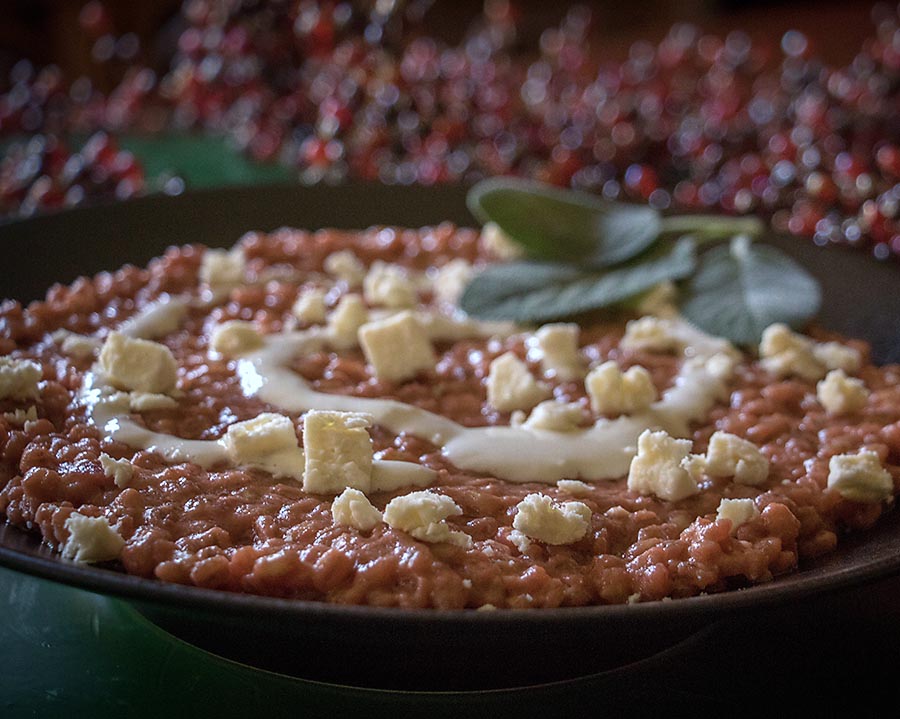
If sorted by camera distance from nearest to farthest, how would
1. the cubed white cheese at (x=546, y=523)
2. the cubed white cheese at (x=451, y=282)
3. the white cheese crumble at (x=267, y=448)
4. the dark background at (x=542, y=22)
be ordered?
the cubed white cheese at (x=546, y=523) < the white cheese crumble at (x=267, y=448) < the cubed white cheese at (x=451, y=282) < the dark background at (x=542, y=22)

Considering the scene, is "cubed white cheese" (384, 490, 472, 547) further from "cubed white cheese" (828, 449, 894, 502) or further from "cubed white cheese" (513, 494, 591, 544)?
"cubed white cheese" (828, 449, 894, 502)

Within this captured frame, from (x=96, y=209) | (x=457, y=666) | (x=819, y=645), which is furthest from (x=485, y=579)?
(x=96, y=209)

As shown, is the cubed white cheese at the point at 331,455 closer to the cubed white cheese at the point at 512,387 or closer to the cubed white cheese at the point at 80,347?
the cubed white cheese at the point at 512,387

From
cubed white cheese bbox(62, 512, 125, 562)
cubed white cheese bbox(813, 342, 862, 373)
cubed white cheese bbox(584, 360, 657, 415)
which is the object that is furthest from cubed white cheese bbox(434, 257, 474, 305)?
cubed white cheese bbox(62, 512, 125, 562)

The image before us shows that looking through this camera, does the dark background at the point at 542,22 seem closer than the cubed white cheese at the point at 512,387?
No

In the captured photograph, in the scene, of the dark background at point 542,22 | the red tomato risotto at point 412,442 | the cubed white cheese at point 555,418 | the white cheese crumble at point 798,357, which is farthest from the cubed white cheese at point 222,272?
the dark background at point 542,22

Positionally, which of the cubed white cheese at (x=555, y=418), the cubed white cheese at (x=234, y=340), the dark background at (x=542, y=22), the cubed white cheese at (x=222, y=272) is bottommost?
the cubed white cheese at (x=555, y=418)

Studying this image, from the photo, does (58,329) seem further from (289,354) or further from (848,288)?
(848,288)
